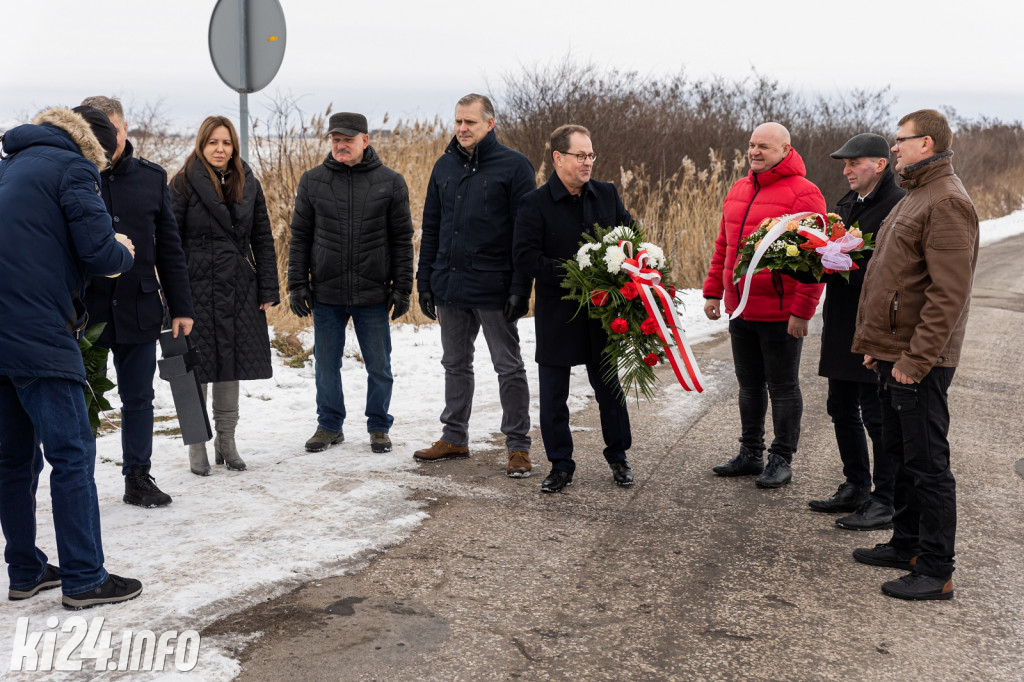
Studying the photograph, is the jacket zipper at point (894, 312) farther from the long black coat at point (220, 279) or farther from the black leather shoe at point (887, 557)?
the long black coat at point (220, 279)

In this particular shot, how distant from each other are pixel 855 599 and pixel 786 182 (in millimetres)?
2644

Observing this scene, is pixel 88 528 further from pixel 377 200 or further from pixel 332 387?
pixel 377 200

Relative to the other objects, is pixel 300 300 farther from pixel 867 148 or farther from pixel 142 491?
pixel 867 148

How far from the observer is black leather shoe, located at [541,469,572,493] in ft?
18.7


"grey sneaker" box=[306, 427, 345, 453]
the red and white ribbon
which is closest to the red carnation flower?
the red and white ribbon

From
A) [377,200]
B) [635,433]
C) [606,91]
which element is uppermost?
[606,91]

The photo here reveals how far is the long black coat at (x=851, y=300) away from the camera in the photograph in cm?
524

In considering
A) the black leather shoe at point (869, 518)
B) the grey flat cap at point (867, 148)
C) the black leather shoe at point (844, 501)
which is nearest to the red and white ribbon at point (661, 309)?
the black leather shoe at point (844, 501)

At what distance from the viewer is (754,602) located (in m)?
4.19

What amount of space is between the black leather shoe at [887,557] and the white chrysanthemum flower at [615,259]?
77.2 inches

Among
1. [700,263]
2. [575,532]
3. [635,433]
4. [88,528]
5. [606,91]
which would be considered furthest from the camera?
[606,91]

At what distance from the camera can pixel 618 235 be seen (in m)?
5.54

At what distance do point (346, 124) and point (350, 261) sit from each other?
3.06ft

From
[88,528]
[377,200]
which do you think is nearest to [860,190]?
[377,200]
